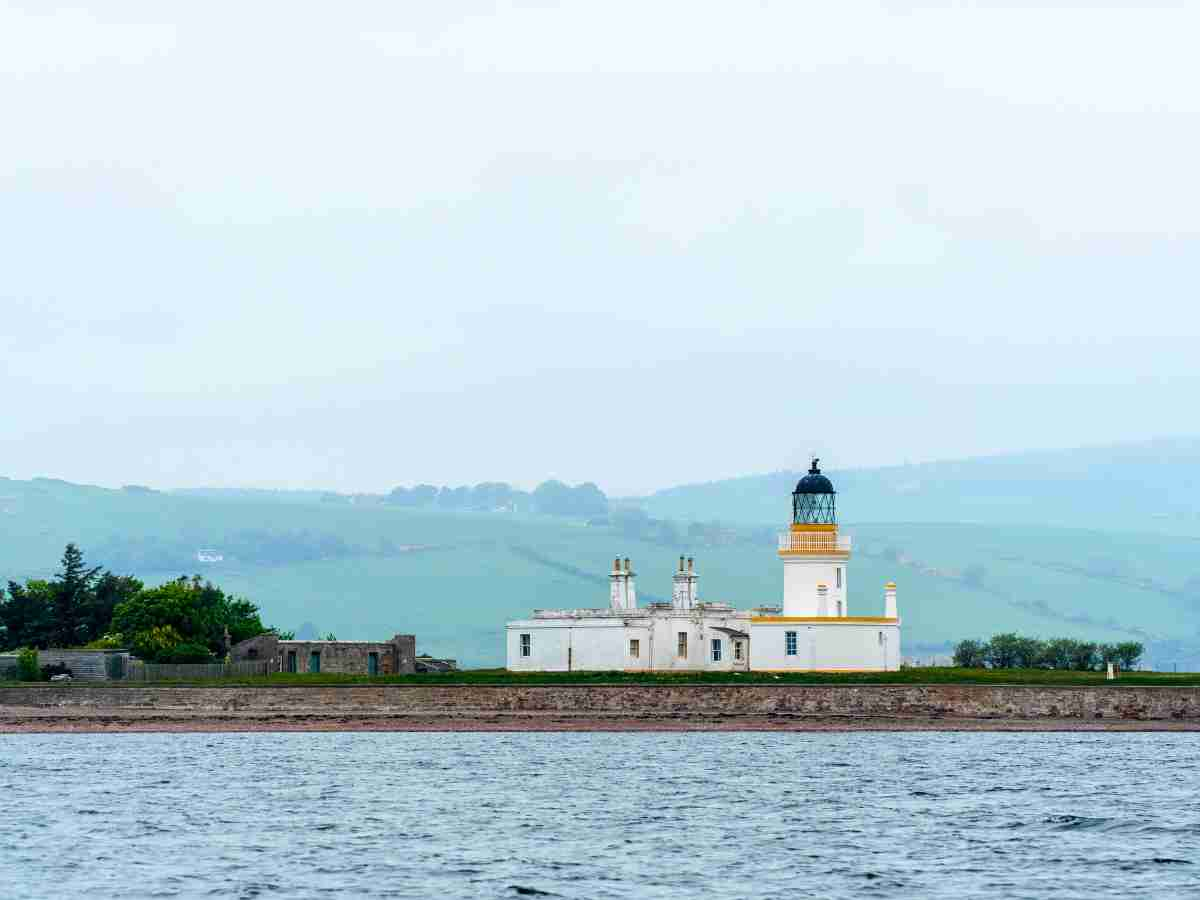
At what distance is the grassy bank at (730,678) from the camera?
295 ft

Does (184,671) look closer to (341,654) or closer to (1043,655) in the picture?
(341,654)

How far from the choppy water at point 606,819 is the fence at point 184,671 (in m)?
13.8

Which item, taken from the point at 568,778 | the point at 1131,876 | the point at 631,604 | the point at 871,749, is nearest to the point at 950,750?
the point at 871,749

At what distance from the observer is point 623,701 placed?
3524 inches

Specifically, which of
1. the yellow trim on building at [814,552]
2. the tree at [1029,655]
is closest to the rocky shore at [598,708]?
the yellow trim on building at [814,552]

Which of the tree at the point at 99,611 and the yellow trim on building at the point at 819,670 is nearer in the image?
the yellow trim on building at the point at 819,670

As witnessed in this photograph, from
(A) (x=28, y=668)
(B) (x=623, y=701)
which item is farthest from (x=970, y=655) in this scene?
(A) (x=28, y=668)

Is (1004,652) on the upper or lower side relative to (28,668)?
upper

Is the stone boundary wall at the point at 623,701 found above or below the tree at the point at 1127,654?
below

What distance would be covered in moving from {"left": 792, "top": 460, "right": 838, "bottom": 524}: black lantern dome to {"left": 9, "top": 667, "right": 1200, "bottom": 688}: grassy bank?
7.67 m

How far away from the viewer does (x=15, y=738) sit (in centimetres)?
8781

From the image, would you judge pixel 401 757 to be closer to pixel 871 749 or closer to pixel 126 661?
pixel 871 749

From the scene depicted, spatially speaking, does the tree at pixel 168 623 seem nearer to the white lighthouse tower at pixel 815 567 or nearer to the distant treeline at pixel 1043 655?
the white lighthouse tower at pixel 815 567

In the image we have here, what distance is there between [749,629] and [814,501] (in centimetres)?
660
